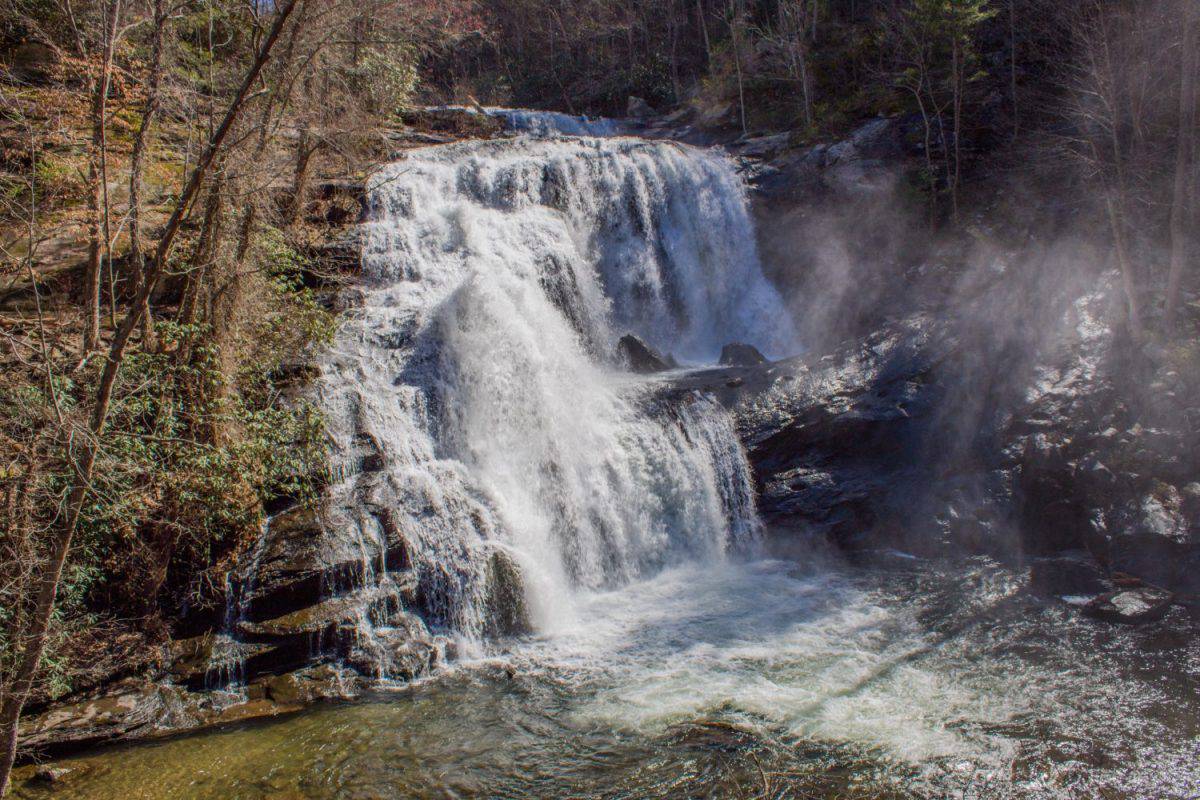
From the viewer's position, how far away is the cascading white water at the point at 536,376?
9.76 meters

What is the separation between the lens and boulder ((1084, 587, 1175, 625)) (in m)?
8.83

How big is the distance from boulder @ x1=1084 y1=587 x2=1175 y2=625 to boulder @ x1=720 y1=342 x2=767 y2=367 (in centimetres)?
783

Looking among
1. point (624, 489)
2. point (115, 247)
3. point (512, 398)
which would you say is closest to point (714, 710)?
point (624, 489)

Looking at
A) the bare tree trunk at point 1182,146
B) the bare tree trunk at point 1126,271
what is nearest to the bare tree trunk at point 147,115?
the bare tree trunk at point 1126,271

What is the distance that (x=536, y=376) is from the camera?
12062 mm

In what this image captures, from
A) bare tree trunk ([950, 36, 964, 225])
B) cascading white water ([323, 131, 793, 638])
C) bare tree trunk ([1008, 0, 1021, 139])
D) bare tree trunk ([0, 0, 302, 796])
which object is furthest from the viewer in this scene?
bare tree trunk ([1008, 0, 1021, 139])

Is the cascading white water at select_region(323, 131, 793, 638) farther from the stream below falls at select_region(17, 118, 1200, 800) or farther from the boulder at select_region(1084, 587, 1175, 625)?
the boulder at select_region(1084, 587, 1175, 625)

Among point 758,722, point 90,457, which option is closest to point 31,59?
point 90,457

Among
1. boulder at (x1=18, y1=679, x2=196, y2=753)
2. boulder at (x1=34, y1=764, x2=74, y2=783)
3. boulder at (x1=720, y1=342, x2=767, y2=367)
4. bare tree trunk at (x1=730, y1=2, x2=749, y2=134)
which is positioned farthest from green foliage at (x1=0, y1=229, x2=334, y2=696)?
bare tree trunk at (x1=730, y1=2, x2=749, y2=134)

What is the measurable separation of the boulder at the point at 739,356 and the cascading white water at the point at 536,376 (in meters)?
0.97

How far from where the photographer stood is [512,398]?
461 inches

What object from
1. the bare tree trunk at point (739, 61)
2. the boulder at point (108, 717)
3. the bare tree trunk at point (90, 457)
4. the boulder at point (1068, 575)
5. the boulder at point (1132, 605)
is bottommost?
the boulder at point (1132, 605)

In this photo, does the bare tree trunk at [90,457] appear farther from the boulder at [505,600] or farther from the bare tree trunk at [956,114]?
the bare tree trunk at [956,114]

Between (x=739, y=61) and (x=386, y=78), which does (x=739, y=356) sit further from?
(x=739, y=61)
